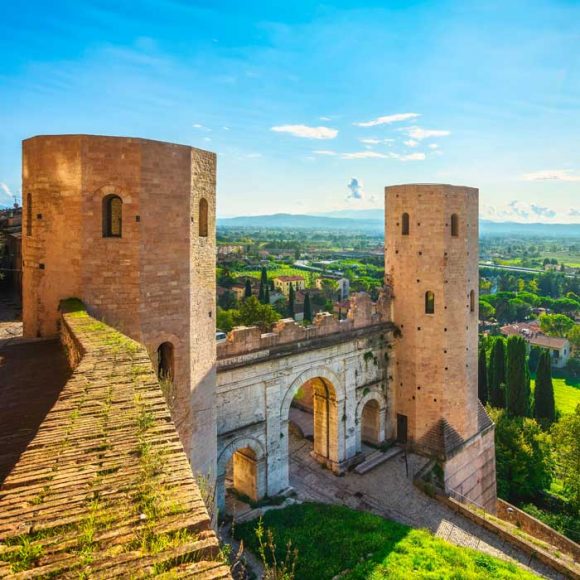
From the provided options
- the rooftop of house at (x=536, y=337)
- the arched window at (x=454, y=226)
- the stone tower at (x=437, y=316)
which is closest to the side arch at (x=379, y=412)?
the stone tower at (x=437, y=316)

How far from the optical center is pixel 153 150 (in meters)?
9.64

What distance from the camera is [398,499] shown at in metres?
17.2

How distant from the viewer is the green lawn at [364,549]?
12227 millimetres

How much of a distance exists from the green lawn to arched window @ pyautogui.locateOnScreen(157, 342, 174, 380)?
5380 mm

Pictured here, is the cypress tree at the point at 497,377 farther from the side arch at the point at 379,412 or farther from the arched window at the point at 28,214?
the arched window at the point at 28,214

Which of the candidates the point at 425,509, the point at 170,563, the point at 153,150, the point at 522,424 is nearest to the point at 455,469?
the point at 425,509

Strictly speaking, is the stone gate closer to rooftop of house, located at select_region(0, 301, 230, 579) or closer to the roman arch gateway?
the roman arch gateway

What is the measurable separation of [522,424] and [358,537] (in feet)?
61.6

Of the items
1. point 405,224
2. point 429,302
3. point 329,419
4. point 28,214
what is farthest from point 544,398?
point 28,214

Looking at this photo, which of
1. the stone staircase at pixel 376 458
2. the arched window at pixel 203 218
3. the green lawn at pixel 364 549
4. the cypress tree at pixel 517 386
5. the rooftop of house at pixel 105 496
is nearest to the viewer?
the rooftop of house at pixel 105 496

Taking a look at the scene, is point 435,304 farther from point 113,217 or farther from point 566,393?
point 566,393

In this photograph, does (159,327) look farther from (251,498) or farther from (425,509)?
(425,509)

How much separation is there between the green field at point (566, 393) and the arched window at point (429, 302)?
112ft

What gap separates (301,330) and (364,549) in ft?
23.8
